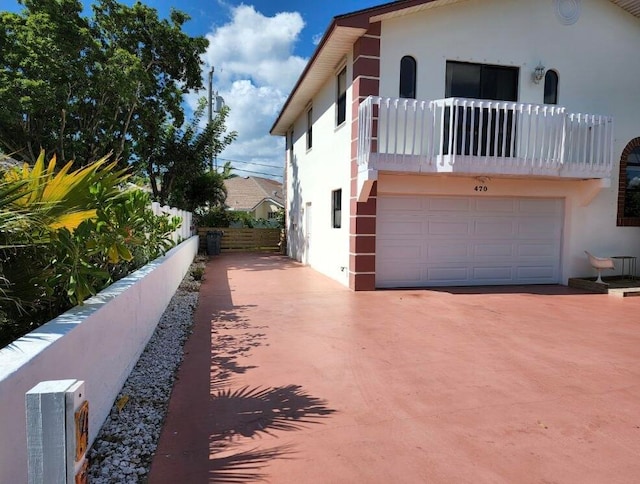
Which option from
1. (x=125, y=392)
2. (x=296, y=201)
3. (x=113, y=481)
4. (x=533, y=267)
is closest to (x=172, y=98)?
(x=296, y=201)

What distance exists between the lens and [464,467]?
3012 mm

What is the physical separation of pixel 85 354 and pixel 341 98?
9380 millimetres

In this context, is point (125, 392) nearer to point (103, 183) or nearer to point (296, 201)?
point (103, 183)

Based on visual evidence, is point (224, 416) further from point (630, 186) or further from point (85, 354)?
point (630, 186)

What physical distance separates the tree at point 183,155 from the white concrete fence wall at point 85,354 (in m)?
13.6

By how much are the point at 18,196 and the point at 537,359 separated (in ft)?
18.4

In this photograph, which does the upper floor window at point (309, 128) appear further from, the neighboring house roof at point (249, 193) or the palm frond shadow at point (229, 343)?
the neighboring house roof at point (249, 193)

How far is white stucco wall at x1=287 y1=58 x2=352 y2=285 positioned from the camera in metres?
10.4

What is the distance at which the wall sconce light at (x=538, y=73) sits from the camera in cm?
1010

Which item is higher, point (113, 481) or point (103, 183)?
point (103, 183)

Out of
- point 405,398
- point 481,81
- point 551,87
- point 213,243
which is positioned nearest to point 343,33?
point 481,81

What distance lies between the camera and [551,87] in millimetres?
10586

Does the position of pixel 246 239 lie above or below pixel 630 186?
below

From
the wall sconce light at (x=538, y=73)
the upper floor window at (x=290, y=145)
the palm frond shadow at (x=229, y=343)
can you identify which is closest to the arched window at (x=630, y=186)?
the wall sconce light at (x=538, y=73)
